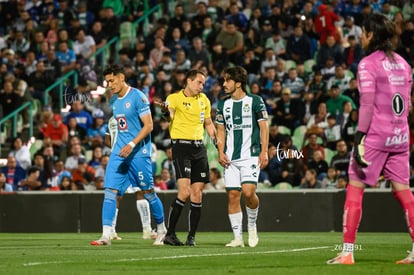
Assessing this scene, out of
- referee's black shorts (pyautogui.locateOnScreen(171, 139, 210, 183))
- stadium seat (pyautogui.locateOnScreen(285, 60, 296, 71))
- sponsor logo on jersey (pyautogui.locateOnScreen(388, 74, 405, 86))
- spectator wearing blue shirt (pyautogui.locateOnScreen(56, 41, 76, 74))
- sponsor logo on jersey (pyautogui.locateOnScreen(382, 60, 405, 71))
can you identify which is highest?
spectator wearing blue shirt (pyautogui.locateOnScreen(56, 41, 76, 74))

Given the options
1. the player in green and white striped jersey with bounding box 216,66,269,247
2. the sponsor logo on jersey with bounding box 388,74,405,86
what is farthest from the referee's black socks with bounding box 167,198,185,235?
the sponsor logo on jersey with bounding box 388,74,405,86

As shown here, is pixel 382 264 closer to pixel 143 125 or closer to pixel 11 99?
pixel 143 125

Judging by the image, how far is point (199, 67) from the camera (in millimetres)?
24578

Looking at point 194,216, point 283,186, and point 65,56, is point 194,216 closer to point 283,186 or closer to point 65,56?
point 283,186

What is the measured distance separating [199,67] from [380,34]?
14398 millimetres

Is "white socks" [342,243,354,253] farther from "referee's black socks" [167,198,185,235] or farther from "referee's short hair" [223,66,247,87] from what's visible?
"referee's black socks" [167,198,185,235]

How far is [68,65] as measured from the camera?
27.4 metres

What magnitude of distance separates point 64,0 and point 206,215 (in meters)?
12.1

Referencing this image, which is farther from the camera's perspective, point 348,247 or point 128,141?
point 128,141

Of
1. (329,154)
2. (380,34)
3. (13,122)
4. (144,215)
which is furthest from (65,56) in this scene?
(380,34)

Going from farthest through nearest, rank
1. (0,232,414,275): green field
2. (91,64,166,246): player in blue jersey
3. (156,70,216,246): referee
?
(156,70,216,246): referee → (91,64,166,246): player in blue jersey → (0,232,414,275): green field

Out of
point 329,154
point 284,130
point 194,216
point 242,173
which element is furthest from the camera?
point 284,130

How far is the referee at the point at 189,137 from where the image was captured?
14.3m

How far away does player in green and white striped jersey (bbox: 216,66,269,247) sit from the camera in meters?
13.8
